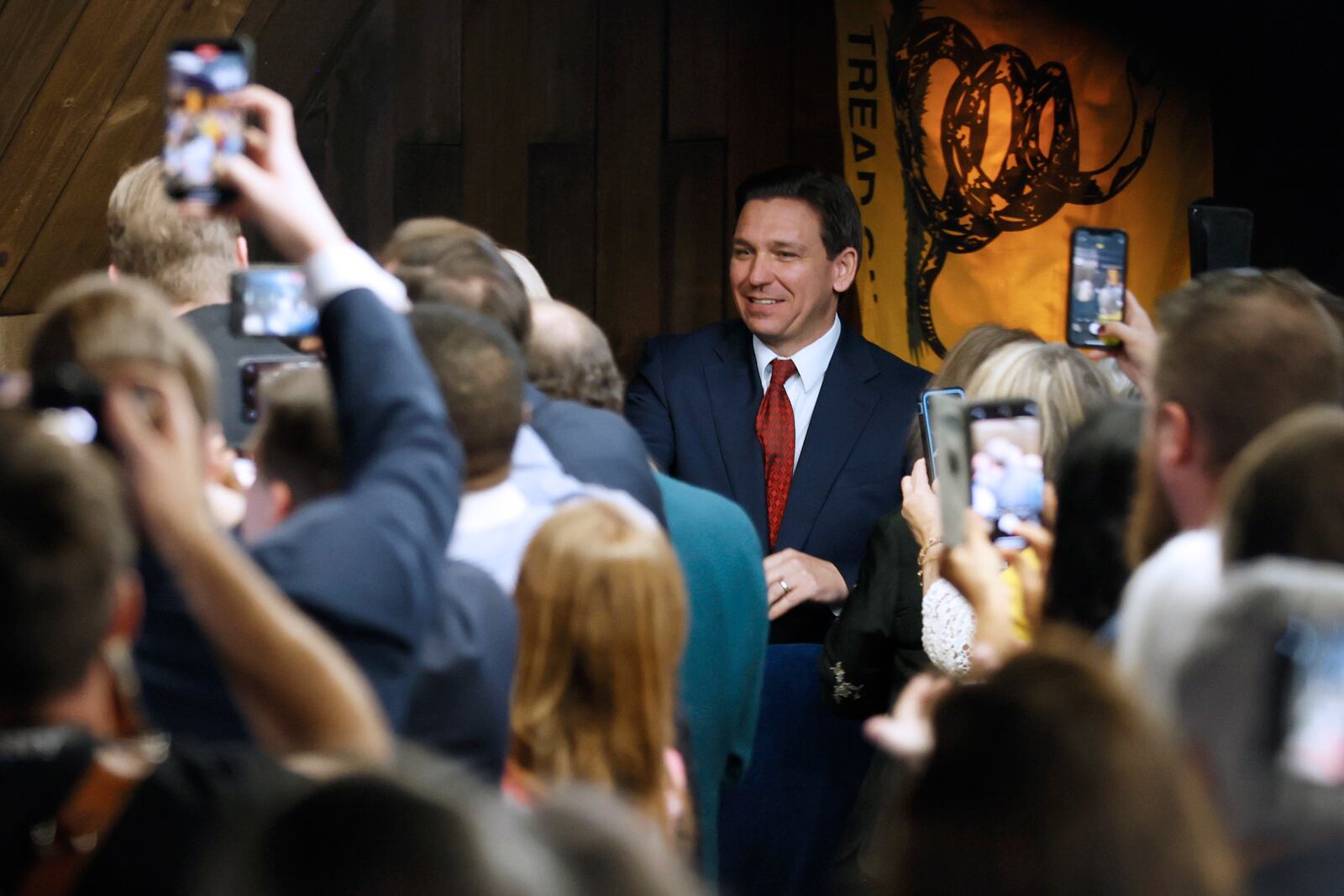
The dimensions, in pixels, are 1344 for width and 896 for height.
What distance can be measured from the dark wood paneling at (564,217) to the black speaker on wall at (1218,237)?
7.72 ft

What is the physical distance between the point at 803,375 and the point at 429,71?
5.60 feet

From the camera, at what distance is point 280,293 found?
1.96m

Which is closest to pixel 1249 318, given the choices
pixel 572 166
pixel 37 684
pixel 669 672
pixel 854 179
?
pixel 669 672

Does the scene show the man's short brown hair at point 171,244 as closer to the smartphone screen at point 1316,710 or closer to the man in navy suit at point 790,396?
the man in navy suit at point 790,396

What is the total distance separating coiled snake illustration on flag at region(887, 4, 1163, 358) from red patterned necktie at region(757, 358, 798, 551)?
2.44 ft

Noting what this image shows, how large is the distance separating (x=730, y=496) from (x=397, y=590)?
2.24 meters

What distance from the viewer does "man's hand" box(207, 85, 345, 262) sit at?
1.52 meters

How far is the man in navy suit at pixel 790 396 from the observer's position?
11.3 ft

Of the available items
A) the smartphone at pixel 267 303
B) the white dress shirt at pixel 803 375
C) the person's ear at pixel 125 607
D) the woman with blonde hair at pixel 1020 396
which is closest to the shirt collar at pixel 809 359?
the white dress shirt at pixel 803 375

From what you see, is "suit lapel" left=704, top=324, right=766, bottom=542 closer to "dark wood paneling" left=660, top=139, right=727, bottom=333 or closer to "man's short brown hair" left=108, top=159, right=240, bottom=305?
"dark wood paneling" left=660, top=139, right=727, bottom=333

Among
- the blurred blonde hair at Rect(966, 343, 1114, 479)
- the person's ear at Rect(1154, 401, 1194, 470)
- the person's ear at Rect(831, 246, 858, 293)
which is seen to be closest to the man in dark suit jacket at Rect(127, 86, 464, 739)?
the person's ear at Rect(1154, 401, 1194, 470)

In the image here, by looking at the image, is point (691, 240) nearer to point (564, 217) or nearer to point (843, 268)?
point (564, 217)

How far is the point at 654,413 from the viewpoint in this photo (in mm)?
3598

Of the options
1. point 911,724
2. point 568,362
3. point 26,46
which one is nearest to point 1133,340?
point 568,362
